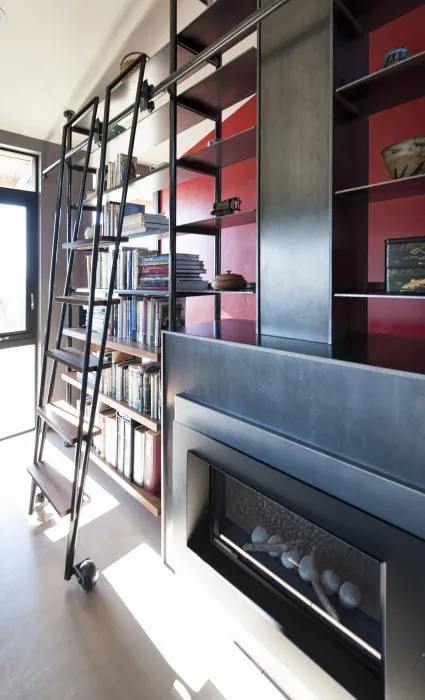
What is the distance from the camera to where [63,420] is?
7.11 ft

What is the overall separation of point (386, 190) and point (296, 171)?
308mm

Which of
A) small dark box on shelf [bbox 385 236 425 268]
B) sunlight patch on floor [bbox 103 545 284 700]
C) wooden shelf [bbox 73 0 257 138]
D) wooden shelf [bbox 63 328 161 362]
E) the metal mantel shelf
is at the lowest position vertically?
sunlight patch on floor [bbox 103 545 284 700]

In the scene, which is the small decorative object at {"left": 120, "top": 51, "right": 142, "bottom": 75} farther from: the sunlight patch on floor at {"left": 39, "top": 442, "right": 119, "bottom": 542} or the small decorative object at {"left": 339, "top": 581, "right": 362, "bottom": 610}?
the small decorative object at {"left": 339, "top": 581, "right": 362, "bottom": 610}

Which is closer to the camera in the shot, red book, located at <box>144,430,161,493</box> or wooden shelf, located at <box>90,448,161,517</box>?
wooden shelf, located at <box>90,448,161,517</box>

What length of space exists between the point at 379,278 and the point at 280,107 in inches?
41.7

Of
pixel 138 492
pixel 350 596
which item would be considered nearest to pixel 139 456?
pixel 138 492

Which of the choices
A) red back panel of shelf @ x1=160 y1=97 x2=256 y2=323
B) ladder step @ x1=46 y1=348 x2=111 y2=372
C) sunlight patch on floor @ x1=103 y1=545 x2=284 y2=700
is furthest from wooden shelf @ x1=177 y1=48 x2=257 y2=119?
sunlight patch on floor @ x1=103 y1=545 x2=284 y2=700

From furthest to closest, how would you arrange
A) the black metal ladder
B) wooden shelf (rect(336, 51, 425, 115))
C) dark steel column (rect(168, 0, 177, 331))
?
the black metal ladder
dark steel column (rect(168, 0, 177, 331))
wooden shelf (rect(336, 51, 425, 115))

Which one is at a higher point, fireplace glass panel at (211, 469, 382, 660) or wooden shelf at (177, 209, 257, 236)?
wooden shelf at (177, 209, 257, 236)

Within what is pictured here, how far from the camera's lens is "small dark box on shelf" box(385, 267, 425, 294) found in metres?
1.11

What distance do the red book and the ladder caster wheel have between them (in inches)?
20.5

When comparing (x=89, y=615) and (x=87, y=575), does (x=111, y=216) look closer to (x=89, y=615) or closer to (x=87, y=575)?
(x=87, y=575)

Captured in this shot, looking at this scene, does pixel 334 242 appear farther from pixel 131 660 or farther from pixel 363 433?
pixel 131 660

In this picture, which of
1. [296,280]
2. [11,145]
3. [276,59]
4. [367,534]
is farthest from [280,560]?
[11,145]
